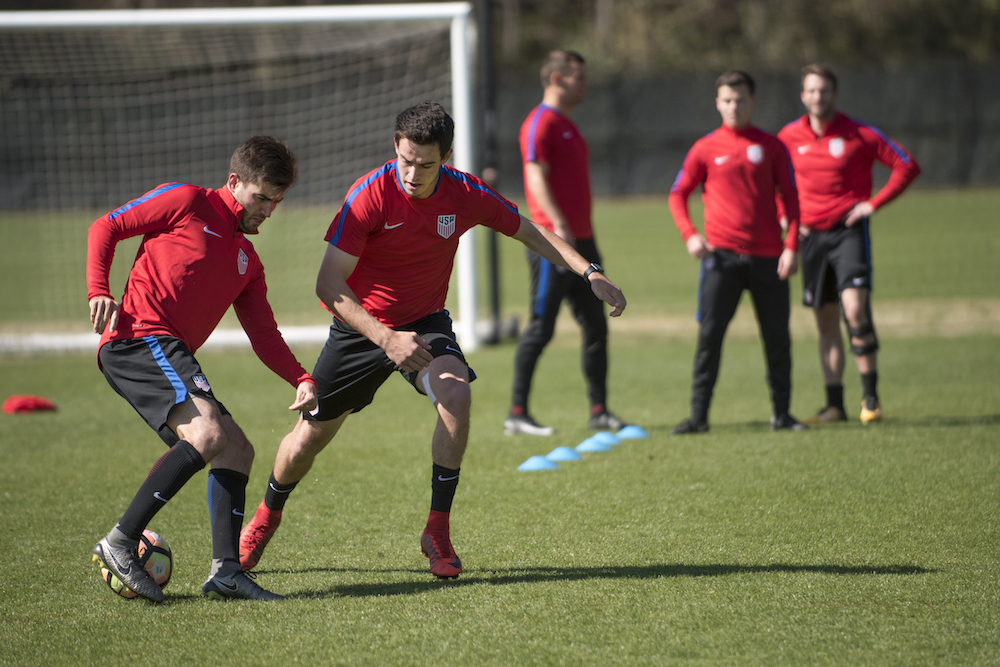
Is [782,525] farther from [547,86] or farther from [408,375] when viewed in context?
[547,86]

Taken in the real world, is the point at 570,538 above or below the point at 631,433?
above

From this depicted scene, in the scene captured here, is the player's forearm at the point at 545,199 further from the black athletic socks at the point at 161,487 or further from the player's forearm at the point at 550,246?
the black athletic socks at the point at 161,487

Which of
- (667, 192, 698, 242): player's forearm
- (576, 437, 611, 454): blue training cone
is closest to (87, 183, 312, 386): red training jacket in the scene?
(576, 437, 611, 454): blue training cone

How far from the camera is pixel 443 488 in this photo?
3873 mm

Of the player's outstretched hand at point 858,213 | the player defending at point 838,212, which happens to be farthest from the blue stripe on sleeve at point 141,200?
the player's outstretched hand at point 858,213

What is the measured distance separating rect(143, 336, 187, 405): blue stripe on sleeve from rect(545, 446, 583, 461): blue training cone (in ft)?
8.76

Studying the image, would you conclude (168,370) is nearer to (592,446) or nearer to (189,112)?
(592,446)

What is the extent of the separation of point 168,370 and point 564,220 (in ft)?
10.9

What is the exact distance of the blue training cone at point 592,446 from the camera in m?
5.95

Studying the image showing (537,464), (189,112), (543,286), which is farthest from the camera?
(189,112)

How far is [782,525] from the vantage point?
437 cm

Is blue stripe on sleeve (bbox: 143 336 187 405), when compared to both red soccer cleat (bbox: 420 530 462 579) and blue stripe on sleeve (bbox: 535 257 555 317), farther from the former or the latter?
blue stripe on sleeve (bbox: 535 257 555 317)

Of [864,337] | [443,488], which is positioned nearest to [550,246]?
[443,488]

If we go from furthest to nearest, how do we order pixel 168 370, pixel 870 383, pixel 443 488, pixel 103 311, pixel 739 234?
pixel 870 383 → pixel 739 234 → pixel 443 488 → pixel 168 370 → pixel 103 311
